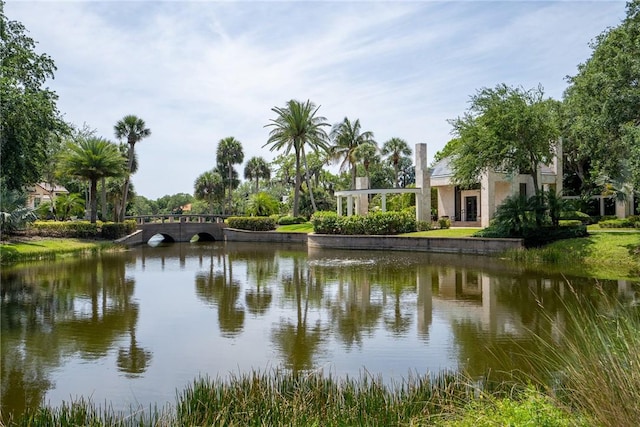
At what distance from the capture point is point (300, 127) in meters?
49.9

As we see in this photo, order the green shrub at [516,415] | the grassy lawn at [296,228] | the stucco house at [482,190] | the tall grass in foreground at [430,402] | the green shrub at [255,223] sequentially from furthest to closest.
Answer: the green shrub at [255,223]
the grassy lawn at [296,228]
the stucco house at [482,190]
the green shrub at [516,415]
the tall grass in foreground at [430,402]

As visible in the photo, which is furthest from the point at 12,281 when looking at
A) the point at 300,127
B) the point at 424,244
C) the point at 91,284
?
the point at 300,127

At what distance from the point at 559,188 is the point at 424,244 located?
15138mm

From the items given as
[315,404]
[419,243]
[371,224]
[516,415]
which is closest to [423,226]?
[371,224]

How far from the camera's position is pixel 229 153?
66.4m

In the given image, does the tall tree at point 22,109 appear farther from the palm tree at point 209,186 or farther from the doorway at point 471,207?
the palm tree at point 209,186

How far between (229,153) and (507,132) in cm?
4438

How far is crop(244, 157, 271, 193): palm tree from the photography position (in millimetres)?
74875

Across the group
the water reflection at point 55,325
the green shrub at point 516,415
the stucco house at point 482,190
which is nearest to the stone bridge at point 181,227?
the stucco house at point 482,190

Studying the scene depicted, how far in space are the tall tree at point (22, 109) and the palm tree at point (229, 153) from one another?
43.5 meters

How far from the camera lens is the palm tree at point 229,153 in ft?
218

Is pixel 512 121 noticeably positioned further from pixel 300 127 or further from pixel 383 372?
pixel 300 127

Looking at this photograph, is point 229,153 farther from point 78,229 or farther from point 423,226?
point 423,226

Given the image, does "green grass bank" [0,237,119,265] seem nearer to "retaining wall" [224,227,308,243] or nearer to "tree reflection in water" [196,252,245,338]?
"tree reflection in water" [196,252,245,338]
